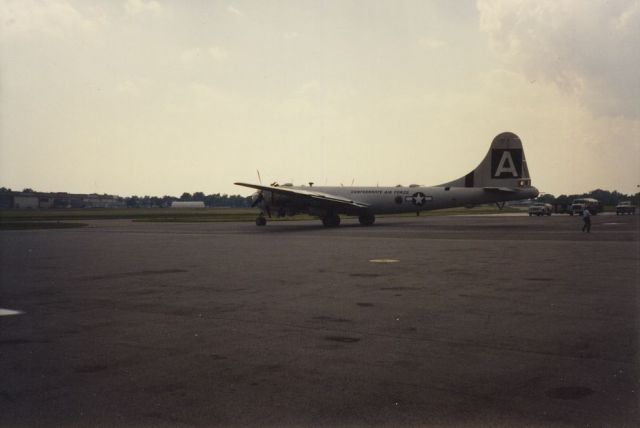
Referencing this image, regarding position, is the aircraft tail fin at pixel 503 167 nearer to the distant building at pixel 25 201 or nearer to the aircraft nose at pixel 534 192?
the aircraft nose at pixel 534 192

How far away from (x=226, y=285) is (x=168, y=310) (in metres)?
3.23

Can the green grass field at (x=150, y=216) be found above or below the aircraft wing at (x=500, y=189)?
below

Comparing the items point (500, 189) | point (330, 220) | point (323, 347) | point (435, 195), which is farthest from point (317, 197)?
point (323, 347)

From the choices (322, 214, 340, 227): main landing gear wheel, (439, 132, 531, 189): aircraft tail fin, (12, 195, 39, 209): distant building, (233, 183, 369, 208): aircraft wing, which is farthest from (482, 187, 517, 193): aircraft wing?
(12, 195, 39, 209): distant building

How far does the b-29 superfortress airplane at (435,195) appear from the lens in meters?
43.5

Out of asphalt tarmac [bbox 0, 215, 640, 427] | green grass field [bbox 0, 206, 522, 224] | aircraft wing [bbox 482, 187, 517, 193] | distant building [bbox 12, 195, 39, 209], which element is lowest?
asphalt tarmac [bbox 0, 215, 640, 427]

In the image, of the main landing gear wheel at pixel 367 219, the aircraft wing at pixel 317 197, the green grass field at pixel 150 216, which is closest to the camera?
the aircraft wing at pixel 317 197

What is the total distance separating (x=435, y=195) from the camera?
147ft

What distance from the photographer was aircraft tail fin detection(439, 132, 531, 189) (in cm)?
4412

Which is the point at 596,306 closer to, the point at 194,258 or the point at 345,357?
the point at 345,357

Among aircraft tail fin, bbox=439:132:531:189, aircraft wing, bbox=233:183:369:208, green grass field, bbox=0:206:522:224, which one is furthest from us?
green grass field, bbox=0:206:522:224

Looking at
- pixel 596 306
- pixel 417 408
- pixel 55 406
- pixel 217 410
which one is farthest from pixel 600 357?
pixel 55 406

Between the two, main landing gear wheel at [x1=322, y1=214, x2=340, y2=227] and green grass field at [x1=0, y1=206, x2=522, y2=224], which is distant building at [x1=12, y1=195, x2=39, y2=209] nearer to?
green grass field at [x1=0, y1=206, x2=522, y2=224]

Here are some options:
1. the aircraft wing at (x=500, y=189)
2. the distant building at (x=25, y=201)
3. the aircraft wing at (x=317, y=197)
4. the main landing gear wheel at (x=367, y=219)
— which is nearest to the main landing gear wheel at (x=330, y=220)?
the aircraft wing at (x=317, y=197)
